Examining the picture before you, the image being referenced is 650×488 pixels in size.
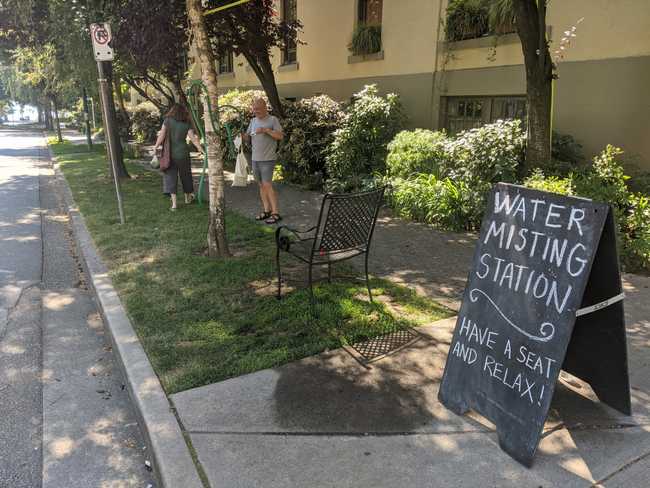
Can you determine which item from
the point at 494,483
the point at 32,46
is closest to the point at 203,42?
the point at 494,483

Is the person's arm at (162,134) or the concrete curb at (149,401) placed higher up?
the person's arm at (162,134)

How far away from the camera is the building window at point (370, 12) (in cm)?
1192

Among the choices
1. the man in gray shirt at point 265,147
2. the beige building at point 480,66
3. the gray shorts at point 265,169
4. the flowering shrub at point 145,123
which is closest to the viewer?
the beige building at point 480,66

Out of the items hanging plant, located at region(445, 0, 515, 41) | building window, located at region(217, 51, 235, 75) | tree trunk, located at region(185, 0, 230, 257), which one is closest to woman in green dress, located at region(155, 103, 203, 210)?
tree trunk, located at region(185, 0, 230, 257)

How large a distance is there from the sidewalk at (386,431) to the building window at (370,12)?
10.2 meters

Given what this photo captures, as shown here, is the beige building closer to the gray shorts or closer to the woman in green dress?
the gray shorts

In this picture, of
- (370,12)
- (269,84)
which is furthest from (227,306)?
(370,12)

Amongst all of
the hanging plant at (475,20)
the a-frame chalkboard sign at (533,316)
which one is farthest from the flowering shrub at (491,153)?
the a-frame chalkboard sign at (533,316)

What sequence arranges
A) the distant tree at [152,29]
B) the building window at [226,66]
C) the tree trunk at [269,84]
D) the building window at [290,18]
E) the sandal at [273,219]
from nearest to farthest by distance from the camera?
1. the sandal at [273,219]
2. the distant tree at [152,29]
3. the tree trunk at [269,84]
4. the building window at [290,18]
5. the building window at [226,66]

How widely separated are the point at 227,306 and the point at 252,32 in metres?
8.67

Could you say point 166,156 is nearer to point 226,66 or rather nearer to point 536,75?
point 536,75

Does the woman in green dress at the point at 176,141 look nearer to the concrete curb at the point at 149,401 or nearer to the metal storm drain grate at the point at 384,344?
the concrete curb at the point at 149,401

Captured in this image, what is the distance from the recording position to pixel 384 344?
152 inches

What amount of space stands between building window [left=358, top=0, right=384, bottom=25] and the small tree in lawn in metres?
1.62
